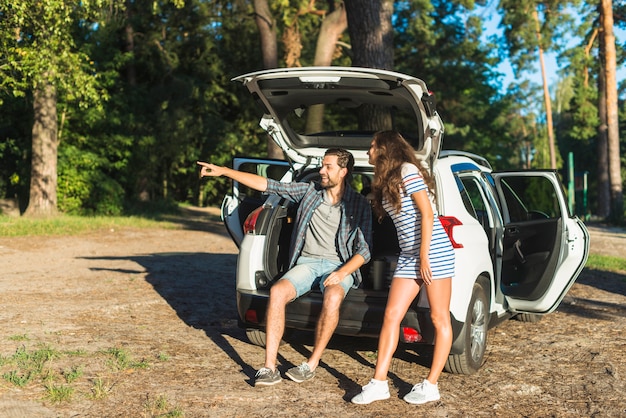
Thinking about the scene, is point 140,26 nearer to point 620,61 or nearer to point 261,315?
point 620,61

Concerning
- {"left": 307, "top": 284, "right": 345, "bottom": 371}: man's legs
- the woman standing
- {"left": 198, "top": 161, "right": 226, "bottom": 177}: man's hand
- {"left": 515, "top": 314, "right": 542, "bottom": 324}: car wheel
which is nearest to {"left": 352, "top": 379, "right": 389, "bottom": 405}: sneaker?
the woman standing

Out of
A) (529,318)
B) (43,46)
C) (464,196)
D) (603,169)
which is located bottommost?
(529,318)

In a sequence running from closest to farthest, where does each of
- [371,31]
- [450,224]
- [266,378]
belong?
1. [266,378]
2. [450,224]
3. [371,31]

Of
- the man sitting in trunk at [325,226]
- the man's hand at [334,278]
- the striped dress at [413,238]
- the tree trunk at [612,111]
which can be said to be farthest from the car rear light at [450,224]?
the tree trunk at [612,111]

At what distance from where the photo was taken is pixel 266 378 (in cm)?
534

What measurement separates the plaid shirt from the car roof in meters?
0.65

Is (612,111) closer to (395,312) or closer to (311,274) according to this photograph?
(311,274)

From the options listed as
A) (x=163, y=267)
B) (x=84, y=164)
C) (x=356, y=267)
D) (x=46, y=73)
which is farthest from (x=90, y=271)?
(x=84, y=164)

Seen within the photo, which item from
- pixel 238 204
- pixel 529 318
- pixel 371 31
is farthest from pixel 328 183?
pixel 371 31

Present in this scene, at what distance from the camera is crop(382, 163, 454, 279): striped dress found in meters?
5.14

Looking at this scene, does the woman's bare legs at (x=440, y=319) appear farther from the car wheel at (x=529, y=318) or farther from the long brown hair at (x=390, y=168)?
the car wheel at (x=529, y=318)

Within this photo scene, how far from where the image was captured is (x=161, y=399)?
498 cm

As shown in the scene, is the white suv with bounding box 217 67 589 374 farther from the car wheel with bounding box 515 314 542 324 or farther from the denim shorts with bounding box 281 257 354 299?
the car wheel with bounding box 515 314 542 324

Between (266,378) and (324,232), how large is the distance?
130 cm
